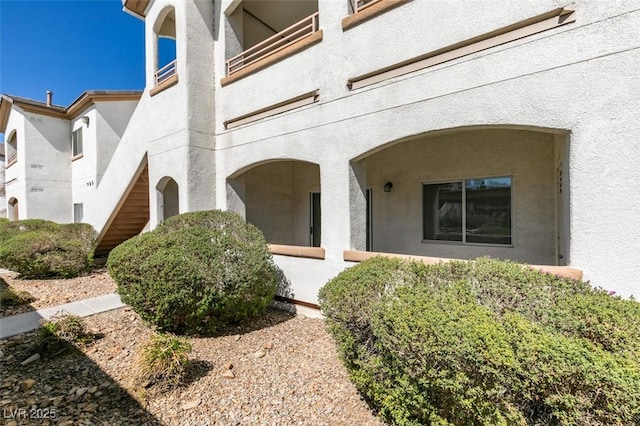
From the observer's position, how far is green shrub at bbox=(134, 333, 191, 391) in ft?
13.1

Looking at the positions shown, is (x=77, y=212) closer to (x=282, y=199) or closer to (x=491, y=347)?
(x=282, y=199)

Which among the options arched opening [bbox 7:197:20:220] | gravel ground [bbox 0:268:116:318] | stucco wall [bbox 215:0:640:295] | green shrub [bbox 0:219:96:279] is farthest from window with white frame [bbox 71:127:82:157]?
stucco wall [bbox 215:0:640:295]

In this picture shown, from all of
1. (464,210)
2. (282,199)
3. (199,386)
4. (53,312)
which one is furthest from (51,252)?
(464,210)

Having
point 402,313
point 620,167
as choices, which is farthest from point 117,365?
point 620,167

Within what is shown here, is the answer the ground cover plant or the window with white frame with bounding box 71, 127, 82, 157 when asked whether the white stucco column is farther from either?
the window with white frame with bounding box 71, 127, 82, 157

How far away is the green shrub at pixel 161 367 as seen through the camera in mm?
3990

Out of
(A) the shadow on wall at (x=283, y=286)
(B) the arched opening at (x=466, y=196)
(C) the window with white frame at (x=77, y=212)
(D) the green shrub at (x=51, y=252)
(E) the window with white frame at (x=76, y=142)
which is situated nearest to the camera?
(B) the arched opening at (x=466, y=196)

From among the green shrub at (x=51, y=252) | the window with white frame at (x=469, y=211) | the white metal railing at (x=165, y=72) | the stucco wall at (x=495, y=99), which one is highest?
the white metal railing at (x=165, y=72)

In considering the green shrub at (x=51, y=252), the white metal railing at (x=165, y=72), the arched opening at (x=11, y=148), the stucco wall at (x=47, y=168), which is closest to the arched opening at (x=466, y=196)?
the white metal railing at (x=165, y=72)

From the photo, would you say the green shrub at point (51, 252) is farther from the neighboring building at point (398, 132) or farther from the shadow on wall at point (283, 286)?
the shadow on wall at point (283, 286)

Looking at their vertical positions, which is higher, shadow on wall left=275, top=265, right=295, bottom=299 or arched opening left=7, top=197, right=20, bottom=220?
arched opening left=7, top=197, right=20, bottom=220

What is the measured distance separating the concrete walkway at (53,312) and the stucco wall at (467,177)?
721 cm

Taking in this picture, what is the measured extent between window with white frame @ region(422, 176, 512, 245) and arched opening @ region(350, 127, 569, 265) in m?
0.02

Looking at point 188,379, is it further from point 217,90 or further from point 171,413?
point 217,90
